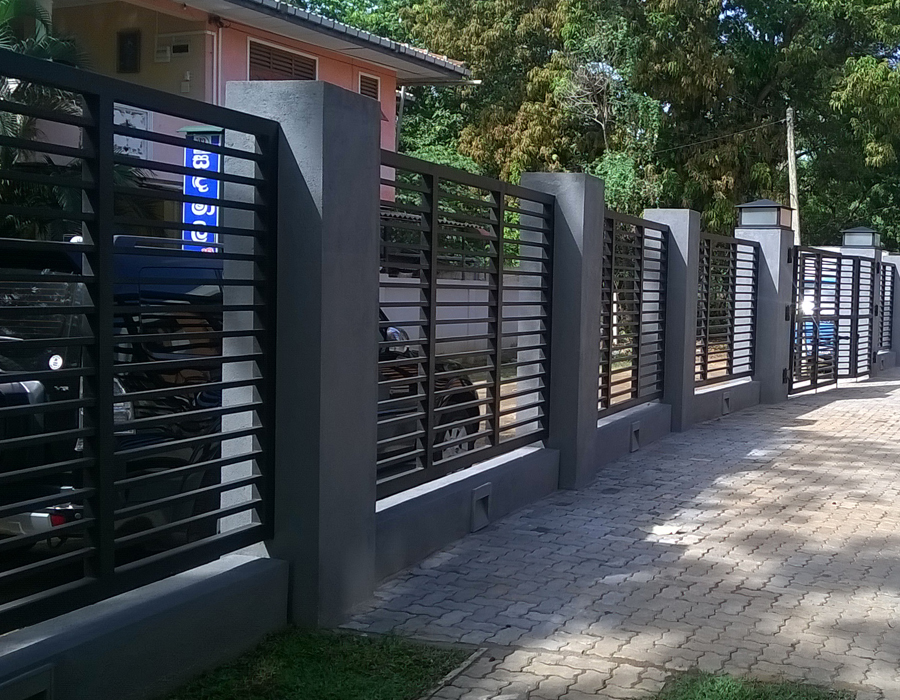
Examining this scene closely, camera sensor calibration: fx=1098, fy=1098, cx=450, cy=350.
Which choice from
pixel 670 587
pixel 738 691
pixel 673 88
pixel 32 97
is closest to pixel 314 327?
pixel 738 691

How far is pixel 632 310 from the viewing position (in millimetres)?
11172

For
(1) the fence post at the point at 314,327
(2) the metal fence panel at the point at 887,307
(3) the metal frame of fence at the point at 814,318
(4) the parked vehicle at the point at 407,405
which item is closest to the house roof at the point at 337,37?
(3) the metal frame of fence at the point at 814,318

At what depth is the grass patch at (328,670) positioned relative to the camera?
4457 millimetres

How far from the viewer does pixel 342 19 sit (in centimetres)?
4006

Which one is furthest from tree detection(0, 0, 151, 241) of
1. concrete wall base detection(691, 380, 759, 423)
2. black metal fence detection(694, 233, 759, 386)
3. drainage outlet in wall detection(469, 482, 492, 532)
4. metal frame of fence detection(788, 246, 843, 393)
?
metal frame of fence detection(788, 246, 843, 393)

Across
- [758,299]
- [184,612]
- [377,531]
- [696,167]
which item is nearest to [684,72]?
[696,167]

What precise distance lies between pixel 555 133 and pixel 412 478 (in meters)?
23.8

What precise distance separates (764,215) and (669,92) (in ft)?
43.3

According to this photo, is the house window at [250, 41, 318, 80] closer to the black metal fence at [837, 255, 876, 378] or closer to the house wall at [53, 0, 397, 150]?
the house wall at [53, 0, 397, 150]

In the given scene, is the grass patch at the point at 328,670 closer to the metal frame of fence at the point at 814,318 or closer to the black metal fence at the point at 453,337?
the black metal fence at the point at 453,337

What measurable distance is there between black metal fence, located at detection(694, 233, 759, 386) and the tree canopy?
39.5 ft

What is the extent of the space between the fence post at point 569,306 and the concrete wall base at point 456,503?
0.69 ft

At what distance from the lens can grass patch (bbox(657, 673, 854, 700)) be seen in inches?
177

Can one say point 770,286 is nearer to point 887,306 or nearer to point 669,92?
point 887,306
